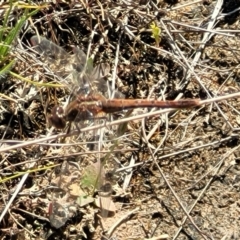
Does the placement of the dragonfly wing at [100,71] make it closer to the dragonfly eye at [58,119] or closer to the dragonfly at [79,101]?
the dragonfly at [79,101]

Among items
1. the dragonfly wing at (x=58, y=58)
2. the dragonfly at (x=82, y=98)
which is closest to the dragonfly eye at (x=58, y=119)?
the dragonfly at (x=82, y=98)

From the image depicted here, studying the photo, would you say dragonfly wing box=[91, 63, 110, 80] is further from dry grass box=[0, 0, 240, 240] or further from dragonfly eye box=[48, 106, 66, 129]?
dragonfly eye box=[48, 106, 66, 129]

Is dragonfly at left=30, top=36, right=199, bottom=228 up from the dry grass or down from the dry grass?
up

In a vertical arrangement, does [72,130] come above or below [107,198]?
above

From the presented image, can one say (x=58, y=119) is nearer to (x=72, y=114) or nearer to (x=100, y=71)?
(x=72, y=114)

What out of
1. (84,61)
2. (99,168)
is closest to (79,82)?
(84,61)

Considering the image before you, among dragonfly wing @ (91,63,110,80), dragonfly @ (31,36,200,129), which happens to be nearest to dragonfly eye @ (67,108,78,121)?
dragonfly @ (31,36,200,129)

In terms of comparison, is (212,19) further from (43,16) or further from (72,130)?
(72,130)

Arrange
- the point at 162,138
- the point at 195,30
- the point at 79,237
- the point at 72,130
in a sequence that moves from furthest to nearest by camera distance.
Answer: the point at 195,30 < the point at 162,138 < the point at 79,237 < the point at 72,130

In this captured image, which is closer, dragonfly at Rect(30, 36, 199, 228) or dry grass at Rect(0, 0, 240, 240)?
dragonfly at Rect(30, 36, 199, 228)
